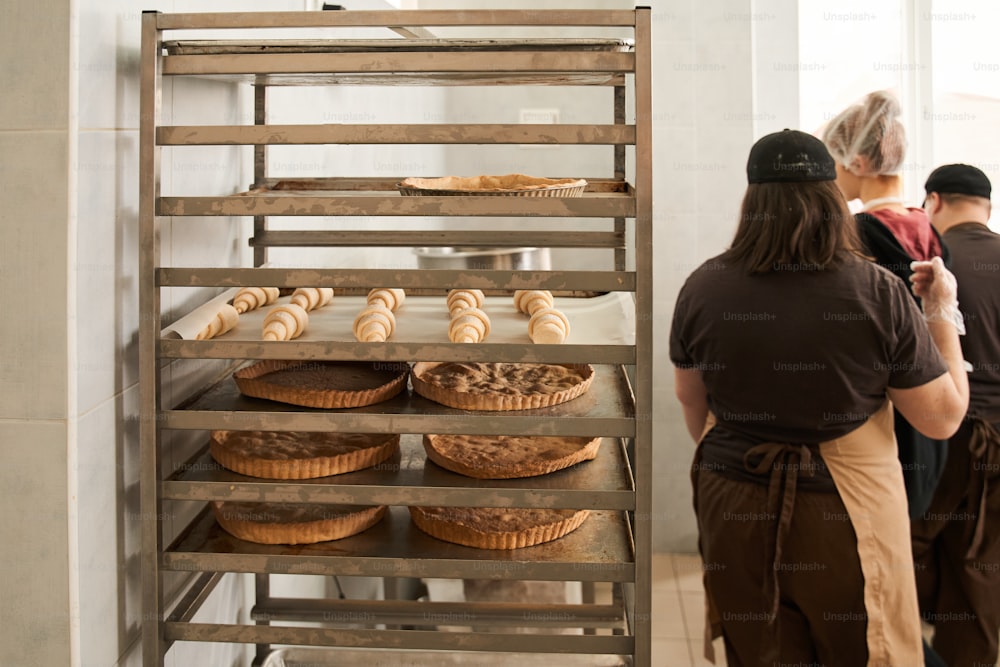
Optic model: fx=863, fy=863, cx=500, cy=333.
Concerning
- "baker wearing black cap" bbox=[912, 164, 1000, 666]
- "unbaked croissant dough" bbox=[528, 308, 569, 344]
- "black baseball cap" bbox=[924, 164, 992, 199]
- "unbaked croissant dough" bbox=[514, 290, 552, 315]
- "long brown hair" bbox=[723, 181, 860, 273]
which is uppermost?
"black baseball cap" bbox=[924, 164, 992, 199]

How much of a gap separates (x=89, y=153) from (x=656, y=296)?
2510mm

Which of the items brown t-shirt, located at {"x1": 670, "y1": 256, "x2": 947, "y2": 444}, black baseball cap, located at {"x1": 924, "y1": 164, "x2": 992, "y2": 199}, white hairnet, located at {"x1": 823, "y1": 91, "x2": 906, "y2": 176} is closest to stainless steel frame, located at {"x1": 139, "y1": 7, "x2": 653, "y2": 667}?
brown t-shirt, located at {"x1": 670, "y1": 256, "x2": 947, "y2": 444}

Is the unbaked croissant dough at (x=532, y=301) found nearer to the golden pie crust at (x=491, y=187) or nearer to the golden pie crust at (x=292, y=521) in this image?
the golden pie crust at (x=491, y=187)

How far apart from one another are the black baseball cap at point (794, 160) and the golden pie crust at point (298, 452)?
0.89 m

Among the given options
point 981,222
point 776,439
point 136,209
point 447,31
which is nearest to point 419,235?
point 136,209

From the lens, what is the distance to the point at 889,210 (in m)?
2.33

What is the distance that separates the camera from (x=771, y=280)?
1666 millimetres

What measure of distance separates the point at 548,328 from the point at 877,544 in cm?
83

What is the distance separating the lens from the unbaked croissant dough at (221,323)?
1.38 meters

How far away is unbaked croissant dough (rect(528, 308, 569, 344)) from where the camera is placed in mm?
1408

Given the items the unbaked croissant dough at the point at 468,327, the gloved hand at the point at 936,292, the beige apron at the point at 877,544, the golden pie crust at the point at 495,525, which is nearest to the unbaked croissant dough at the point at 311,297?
the unbaked croissant dough at the point at 468,327

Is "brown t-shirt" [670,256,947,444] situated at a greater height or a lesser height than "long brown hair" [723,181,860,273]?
lesser

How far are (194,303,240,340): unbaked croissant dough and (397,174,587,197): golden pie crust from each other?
37 centimetres

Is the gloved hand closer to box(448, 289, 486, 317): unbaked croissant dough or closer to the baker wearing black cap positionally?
the baker wearing black cap
